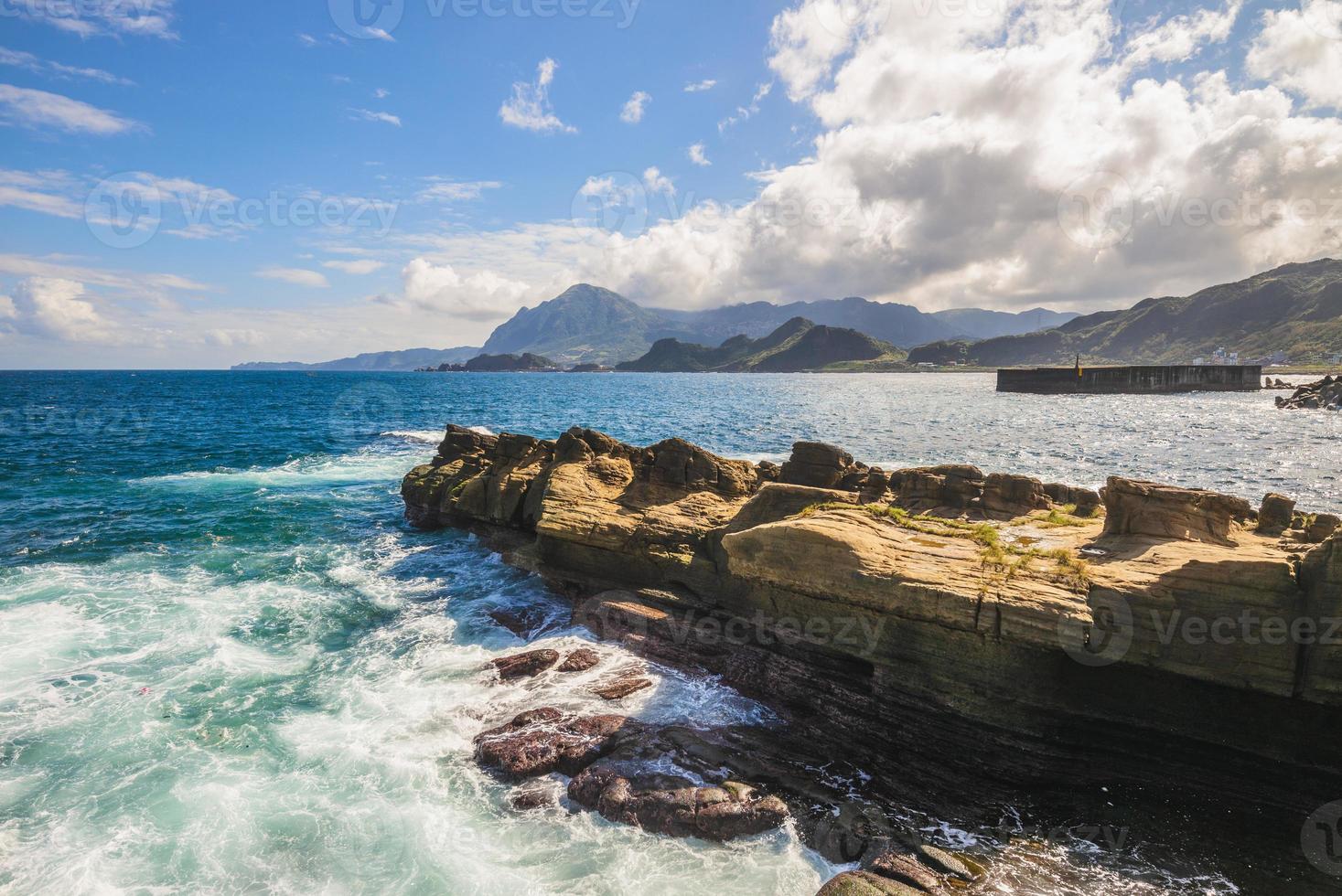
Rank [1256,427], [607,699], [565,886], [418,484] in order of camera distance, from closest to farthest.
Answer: [565,886]
[607,699]
[418,484]
[1256,427]

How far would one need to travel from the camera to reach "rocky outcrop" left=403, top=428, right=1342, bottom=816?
34.3 ft

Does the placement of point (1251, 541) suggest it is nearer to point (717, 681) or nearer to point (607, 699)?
point (717, 681)

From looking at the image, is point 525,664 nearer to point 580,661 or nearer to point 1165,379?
point 580,661

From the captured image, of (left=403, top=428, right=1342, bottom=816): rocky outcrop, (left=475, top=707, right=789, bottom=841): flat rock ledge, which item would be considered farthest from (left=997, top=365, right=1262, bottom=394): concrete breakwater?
(left=475, top=707, right=789, bottom=841): flat rock ledge

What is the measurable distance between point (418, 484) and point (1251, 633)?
3251cm

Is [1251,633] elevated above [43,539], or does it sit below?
above

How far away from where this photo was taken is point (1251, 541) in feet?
44.8

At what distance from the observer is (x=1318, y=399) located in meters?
81.4

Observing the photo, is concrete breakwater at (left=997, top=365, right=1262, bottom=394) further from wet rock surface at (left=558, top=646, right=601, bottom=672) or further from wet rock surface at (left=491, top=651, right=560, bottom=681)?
wet rock surface at (left=491, top=651, right=560, bottom=681)

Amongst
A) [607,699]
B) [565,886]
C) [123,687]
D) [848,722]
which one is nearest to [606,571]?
[607,699]

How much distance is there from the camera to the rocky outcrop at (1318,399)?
261 feet

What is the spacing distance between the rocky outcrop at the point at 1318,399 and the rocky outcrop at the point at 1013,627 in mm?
91634

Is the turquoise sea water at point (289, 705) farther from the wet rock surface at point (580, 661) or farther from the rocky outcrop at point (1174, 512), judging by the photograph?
the rocky outcrop at point (1174, 512)

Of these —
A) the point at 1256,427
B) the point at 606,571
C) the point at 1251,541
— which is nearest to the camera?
the point at 1251,541
